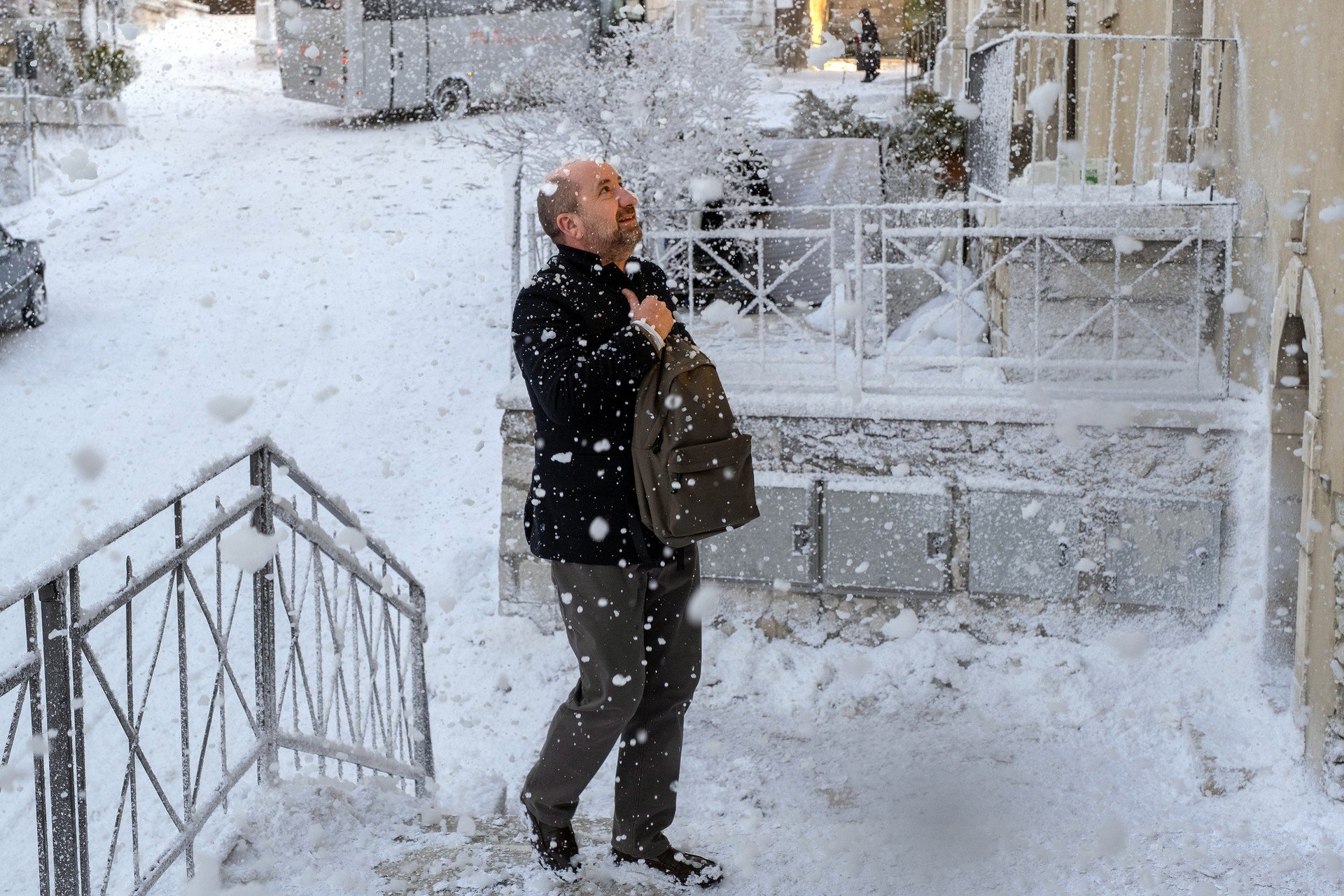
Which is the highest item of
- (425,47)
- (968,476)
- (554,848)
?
(425,47)

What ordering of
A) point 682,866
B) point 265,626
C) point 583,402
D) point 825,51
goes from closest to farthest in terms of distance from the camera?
point 583,402 → point 682,866 → point 265,626 → point 825,51

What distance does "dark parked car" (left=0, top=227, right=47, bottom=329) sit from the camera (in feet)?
33.4

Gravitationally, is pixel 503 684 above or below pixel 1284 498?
below

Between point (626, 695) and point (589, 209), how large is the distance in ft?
3.70

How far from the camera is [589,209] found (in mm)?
2902

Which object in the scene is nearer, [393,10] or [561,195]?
[561,195]

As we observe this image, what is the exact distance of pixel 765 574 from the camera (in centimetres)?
612

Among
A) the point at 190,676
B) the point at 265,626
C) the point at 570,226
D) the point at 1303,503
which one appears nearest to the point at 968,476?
the point at 1303,503

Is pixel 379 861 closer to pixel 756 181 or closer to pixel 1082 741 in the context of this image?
pixel 1082 741

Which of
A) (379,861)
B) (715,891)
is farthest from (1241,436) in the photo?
(379,861)

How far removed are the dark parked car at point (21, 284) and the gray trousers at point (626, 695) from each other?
8.83m

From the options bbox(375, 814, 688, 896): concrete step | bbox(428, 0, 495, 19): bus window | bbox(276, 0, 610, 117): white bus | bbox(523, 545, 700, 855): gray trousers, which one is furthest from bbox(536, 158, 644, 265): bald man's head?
bbox(428, 0, 495, 19): bus window

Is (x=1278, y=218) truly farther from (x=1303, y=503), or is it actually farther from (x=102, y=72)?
(x=102, y=72)

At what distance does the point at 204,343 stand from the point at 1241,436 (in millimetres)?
8088
